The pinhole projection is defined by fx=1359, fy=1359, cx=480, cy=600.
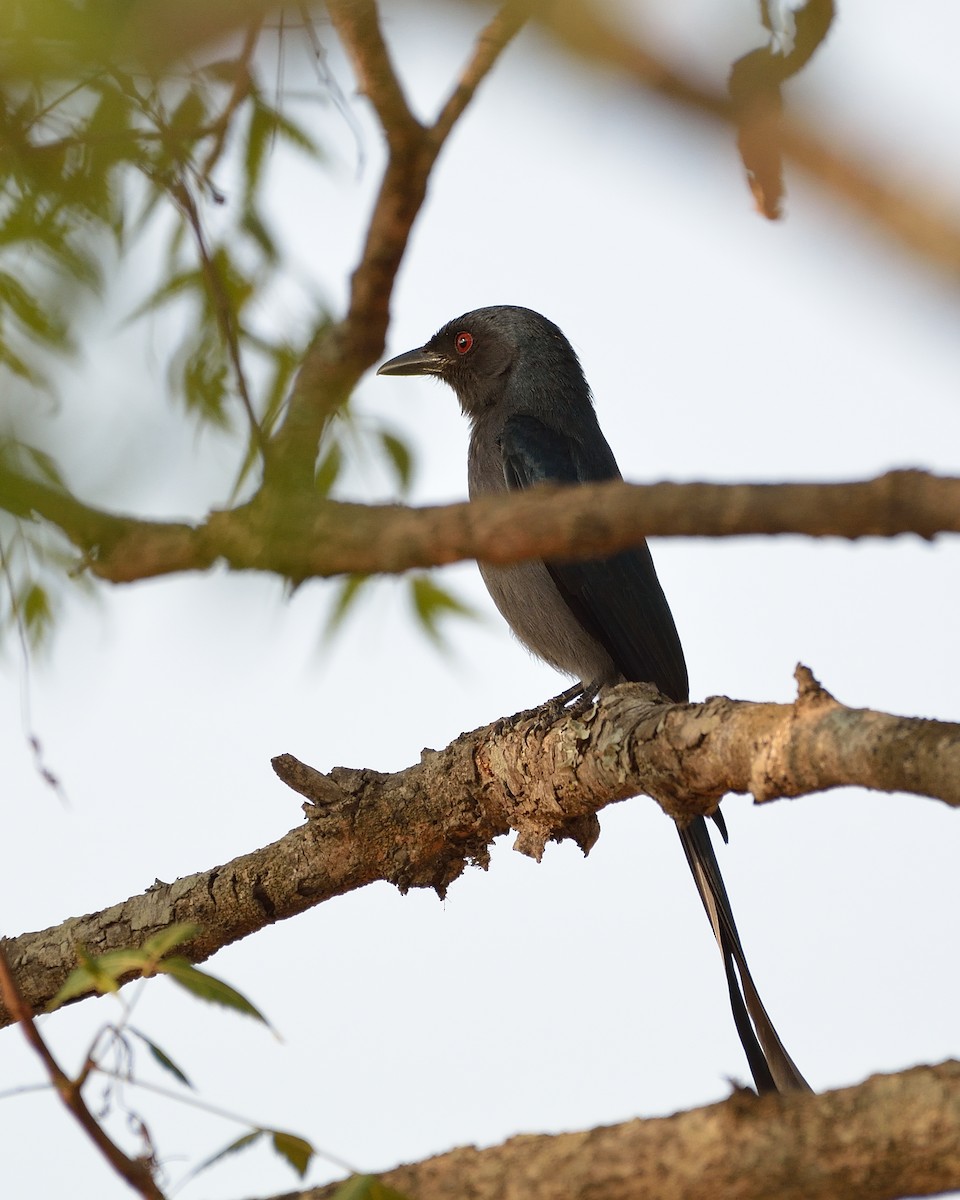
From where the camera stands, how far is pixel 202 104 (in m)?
3.12

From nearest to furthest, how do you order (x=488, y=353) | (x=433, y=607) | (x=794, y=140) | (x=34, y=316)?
(x=794, y=140), (x=34, y=316), (x=433, y=607), (x=488, y=353)

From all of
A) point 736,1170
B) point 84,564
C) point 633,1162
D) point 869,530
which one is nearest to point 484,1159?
point 633,1162

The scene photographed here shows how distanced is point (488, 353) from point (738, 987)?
149 inches

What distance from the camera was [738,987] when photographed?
168 inches

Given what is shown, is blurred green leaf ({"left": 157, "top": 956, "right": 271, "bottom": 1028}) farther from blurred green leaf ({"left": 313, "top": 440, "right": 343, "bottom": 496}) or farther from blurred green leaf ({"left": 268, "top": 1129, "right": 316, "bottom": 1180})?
blurred green leaf ({"left": 313, "top": 440, "right": 343, "bottom": 496})

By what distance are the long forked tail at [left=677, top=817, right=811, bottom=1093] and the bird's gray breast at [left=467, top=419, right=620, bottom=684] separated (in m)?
1.17

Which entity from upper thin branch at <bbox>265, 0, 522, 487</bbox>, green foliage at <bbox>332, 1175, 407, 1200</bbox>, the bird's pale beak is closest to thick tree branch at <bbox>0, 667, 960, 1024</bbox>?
upper thin branch at <bbox>265, 0, 522, 487</bbox>

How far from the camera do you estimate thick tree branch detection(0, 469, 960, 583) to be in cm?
159

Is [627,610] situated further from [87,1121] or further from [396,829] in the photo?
[87,1121]

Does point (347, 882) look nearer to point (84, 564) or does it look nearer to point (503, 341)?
point (84, 564)

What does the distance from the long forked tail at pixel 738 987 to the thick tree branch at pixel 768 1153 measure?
1.59 metres

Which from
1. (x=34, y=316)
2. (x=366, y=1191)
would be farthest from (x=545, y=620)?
(x=366, y=1191)

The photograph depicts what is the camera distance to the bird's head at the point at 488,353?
271 inches

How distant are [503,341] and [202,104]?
3.96 meters
